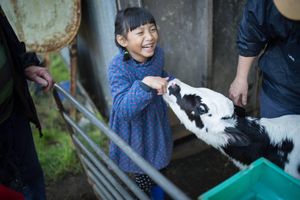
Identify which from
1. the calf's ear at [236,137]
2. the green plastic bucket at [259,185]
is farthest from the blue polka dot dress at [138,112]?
the green plastic bucket at [259,185]

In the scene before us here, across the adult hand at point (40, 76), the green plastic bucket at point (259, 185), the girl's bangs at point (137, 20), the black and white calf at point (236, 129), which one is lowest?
the black and white calf at point (236, 129)

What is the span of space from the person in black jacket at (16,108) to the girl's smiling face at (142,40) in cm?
62

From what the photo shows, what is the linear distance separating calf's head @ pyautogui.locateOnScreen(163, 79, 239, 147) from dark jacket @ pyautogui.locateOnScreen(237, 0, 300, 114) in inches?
14.7

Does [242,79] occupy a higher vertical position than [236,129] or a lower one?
higher

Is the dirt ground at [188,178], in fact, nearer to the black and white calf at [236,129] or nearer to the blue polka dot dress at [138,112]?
the blue polka dot dress at [138,112]

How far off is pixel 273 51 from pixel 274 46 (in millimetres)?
34

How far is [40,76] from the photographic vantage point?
2193 mm

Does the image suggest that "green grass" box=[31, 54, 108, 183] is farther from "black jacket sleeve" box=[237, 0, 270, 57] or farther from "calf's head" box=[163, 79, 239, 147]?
"black jacket sleeve" box=[237, 0, 270, 57]

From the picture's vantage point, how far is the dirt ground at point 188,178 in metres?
3.24

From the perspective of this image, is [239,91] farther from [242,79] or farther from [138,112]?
[138,112]

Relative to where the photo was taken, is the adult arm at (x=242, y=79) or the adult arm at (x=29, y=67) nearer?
the adult arm at (x=29, y=67)

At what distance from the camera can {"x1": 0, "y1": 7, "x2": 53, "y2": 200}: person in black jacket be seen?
1.93 m

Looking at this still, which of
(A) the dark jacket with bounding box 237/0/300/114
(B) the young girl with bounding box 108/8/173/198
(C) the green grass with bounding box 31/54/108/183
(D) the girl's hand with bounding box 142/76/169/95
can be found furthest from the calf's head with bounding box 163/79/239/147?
(C) the green grass with bounding box 31/54/108/183

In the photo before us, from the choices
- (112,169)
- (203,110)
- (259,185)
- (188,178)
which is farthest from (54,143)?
(259,185)
